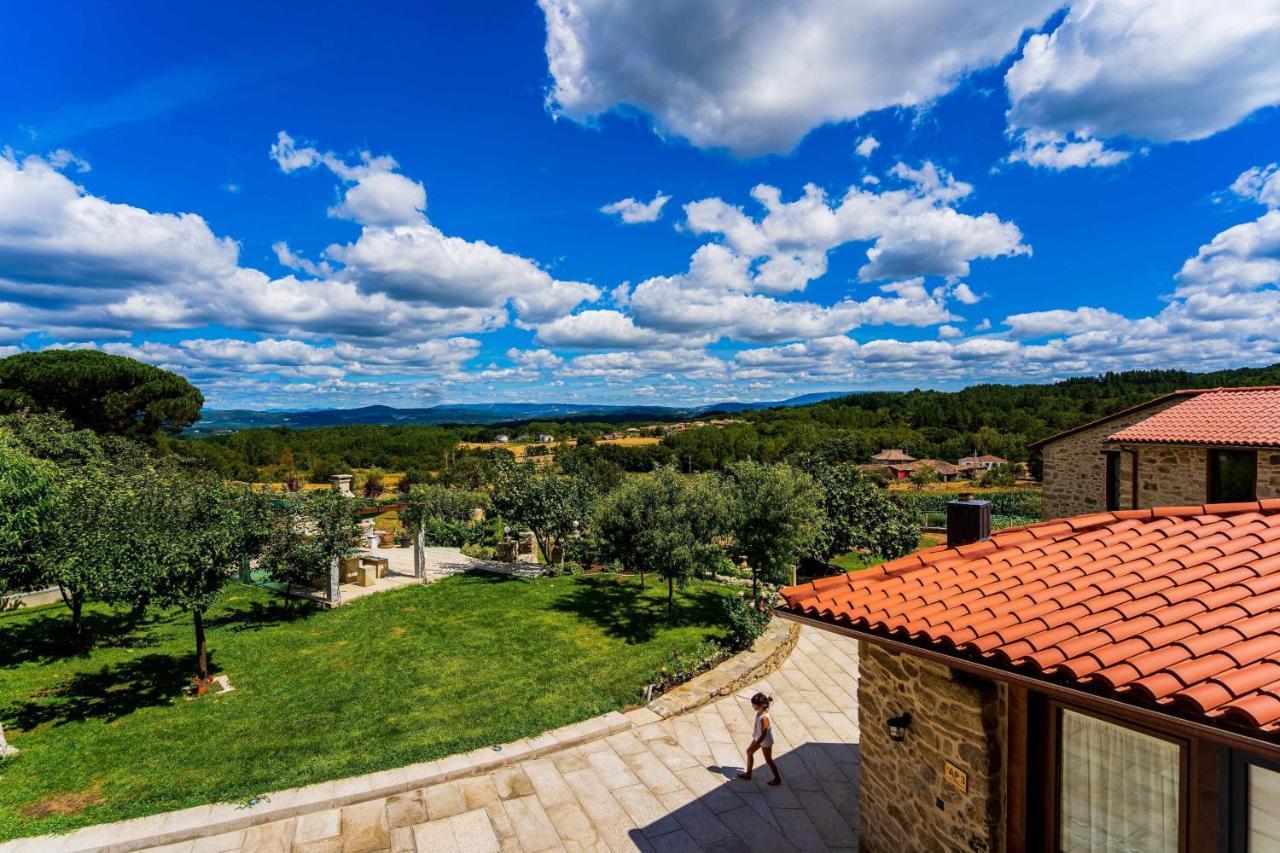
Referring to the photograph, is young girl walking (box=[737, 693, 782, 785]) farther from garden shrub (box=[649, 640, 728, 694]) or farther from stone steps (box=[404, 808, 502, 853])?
stone steps (box=[404, 808, 502, 853])

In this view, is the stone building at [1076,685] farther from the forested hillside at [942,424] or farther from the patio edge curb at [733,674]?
the forested hillside at [942,424]

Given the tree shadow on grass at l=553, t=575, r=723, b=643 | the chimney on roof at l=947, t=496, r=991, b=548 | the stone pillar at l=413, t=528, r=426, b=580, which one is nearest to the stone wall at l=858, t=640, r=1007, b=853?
the chimney on roof at l=947, t=496, r=991, b=548

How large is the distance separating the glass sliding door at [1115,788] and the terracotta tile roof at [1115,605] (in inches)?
26.9

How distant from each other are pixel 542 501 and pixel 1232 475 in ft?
58.0

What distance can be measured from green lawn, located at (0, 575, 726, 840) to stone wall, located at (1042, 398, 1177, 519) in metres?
11.4

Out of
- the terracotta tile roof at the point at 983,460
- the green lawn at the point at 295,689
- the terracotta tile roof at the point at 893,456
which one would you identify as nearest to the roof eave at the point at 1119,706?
the green lawn at the point at 295,689

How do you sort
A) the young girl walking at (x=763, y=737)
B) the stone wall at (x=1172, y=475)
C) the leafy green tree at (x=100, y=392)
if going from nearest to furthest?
the young girl walking at (x=763, y=737) < the stone wall at (x=1172, y=475) < the leafy green tree at (x=100, y=392)

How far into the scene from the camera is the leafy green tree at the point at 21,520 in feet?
34.8

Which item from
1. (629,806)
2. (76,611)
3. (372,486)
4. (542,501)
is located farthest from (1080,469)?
(372,486)

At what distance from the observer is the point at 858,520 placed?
21469 millimetres

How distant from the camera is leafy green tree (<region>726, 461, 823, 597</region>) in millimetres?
14797

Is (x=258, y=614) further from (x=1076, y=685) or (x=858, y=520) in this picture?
(x=858, y=520)

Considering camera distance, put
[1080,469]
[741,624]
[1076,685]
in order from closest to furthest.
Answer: [1076,685], [741,624], [1080,469]

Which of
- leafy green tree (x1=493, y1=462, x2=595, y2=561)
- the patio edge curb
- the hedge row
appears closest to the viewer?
the patio edge curb
